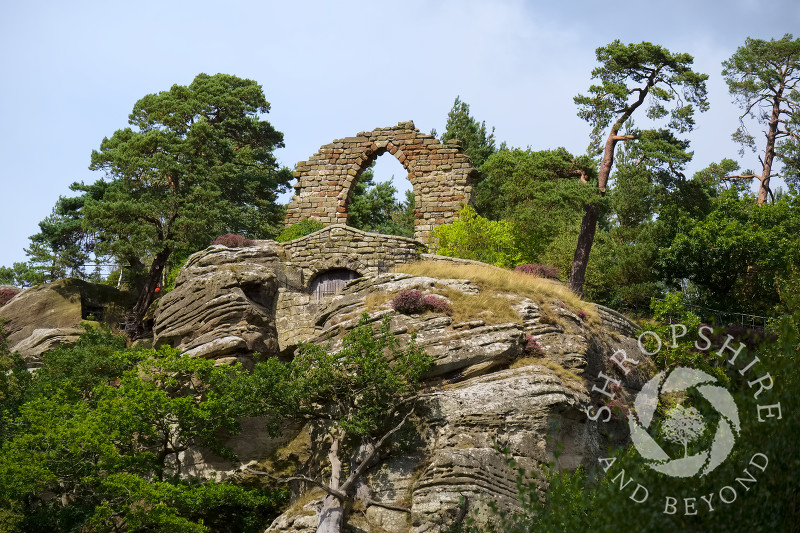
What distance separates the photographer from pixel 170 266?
41.3 m

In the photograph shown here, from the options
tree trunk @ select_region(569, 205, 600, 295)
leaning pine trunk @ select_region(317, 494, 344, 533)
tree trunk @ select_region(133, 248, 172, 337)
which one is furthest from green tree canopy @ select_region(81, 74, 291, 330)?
leaning pine trunk @ select_region(317, 494, 344, 533)

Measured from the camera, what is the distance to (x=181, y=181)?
125ft

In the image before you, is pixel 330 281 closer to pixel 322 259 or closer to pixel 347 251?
pixel 322 259

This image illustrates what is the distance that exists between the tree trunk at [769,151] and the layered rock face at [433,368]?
1614 centimetres

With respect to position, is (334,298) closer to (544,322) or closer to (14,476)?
(544,322)

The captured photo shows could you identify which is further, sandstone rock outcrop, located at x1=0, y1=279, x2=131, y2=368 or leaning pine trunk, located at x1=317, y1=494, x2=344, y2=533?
sandstone rock outcrop, located at x1=0, y1=279, x2=131, y2=368

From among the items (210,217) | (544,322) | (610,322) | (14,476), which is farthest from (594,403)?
(210,217)

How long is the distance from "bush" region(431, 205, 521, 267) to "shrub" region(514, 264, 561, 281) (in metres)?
0.86

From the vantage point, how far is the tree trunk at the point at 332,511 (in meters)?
22.4

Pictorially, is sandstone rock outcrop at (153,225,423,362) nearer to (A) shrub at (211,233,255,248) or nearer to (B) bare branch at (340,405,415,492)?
(A) shrub at (211,233,255,248)

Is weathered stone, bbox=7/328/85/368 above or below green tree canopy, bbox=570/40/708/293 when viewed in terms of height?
below

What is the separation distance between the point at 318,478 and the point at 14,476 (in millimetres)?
7417

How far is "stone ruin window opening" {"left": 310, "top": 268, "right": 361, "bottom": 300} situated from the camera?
31.5 metres

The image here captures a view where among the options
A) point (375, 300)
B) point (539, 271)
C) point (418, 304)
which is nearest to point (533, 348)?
point (418, 304)
